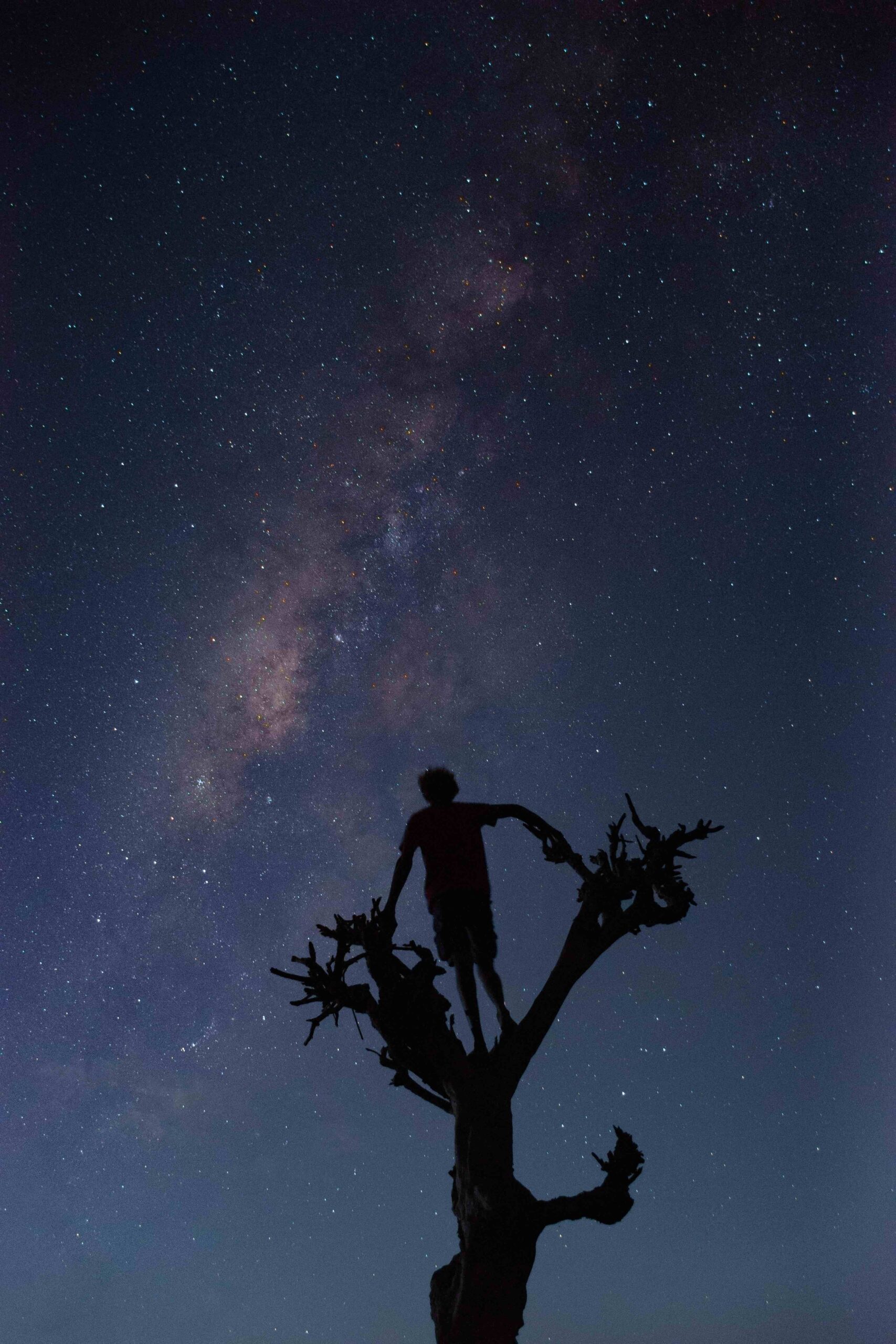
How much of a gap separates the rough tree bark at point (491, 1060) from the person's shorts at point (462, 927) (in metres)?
0.26

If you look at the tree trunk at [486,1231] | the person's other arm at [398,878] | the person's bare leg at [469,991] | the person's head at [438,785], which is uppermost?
the person's head at [438,785]

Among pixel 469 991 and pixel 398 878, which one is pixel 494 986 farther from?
pixel 398 878

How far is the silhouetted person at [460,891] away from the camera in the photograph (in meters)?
5.82

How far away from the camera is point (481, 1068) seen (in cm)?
556

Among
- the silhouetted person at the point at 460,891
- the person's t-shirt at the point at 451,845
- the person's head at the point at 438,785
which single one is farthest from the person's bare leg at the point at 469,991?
the person's head at the point at 438,785

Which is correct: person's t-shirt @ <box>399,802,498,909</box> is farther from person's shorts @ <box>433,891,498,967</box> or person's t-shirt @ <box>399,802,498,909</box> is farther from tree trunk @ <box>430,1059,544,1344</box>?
tree trunk @ <box>430,1059,544,1344</box>

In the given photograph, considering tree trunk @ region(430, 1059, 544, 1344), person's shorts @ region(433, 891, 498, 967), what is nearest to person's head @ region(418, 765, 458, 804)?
person's shorts @ region(433, 891, 498, 967)

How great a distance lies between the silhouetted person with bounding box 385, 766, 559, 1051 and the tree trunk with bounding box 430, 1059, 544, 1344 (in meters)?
0.46

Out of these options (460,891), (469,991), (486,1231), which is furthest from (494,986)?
(486,1231)

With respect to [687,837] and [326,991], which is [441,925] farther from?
[687,837]

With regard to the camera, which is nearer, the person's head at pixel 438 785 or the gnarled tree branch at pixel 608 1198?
the gnarled tree branch at pixel 608 1198

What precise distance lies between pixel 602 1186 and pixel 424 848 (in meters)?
2.53

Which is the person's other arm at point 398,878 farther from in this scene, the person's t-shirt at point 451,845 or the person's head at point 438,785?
the person's head at point 438,785

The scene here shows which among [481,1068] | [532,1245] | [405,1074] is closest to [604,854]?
[481,1068]
